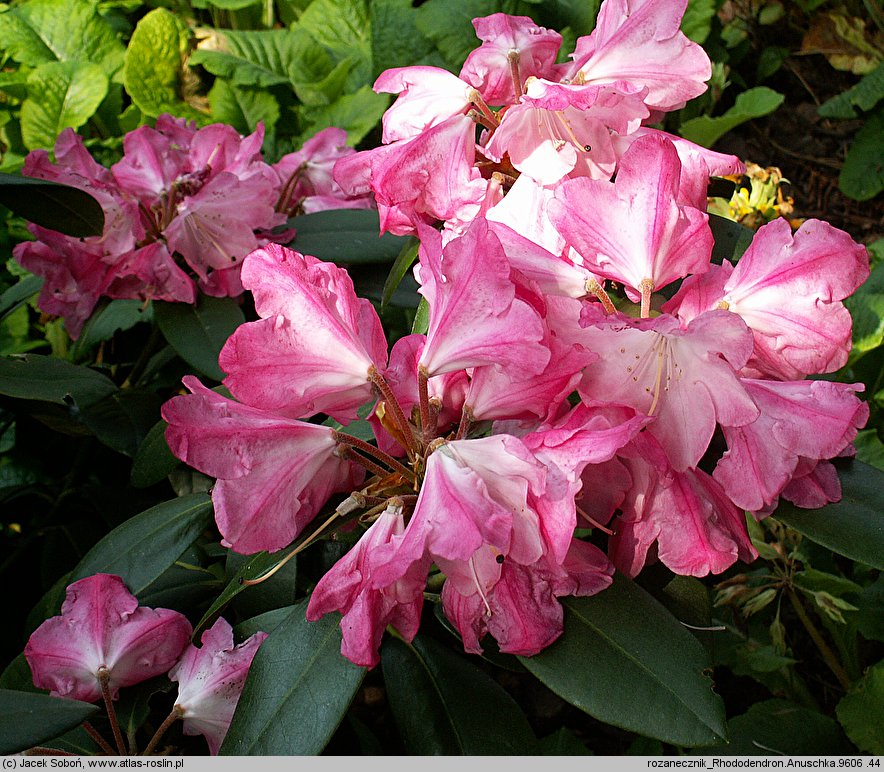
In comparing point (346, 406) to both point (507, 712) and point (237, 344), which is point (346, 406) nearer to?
point (237, 344)

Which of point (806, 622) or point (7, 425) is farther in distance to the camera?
point (7, 425)

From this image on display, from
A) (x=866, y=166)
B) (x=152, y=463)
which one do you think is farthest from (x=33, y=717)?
(x=866, y=166)

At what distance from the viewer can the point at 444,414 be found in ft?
2.10

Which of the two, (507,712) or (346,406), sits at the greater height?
(346,406)

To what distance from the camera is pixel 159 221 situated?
3.63 ft

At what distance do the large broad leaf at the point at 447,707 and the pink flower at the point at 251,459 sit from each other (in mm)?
263

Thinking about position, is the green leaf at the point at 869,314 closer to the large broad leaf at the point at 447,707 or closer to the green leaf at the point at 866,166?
the green leaf at the point at 866,166

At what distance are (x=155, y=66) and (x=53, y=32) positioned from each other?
0.98 feet

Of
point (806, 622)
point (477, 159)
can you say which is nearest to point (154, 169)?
point (477, 159)

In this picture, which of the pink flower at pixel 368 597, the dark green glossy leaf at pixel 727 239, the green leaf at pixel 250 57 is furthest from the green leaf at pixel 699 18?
the pink flower at pixel 368 597

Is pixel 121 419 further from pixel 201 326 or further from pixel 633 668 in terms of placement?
pixel 633 668

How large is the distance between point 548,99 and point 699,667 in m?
0.41

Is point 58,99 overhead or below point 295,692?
below

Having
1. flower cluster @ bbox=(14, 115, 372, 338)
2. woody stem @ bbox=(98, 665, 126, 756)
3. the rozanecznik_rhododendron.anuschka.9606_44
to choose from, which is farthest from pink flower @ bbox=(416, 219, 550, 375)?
flower cluster @ bbox=(14, 115, 372, 338)
